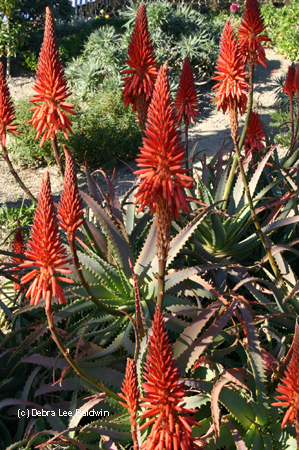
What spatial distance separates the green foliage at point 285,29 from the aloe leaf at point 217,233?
838 centimetres

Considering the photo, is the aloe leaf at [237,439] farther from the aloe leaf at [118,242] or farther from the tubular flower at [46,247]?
the aloe leaf at [118,242]

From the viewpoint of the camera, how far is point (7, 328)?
9.13 ft

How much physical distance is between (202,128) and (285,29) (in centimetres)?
506

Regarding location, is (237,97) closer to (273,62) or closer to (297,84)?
(297,84)

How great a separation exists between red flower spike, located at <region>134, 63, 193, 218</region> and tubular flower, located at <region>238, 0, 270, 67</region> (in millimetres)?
1485

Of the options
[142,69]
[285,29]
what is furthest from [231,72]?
[285,29]

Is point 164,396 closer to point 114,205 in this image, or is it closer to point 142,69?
point 114,205

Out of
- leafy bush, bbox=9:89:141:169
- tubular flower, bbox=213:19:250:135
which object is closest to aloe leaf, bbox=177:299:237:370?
tubular flower, bbox=213:19:250:135

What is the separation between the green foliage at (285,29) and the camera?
31.9 ft

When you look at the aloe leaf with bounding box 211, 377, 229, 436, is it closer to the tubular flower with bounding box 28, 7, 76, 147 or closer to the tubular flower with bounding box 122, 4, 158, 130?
the tubular flower with bounding box 28, 7, 76, 147

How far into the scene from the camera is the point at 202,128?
7.50 meters

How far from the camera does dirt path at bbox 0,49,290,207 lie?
588 cm

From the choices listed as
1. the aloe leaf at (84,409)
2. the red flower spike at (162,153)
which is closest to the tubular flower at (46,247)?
the red flower spike at (162,153)

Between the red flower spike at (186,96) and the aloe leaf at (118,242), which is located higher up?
the red flower spike at (186,96)
